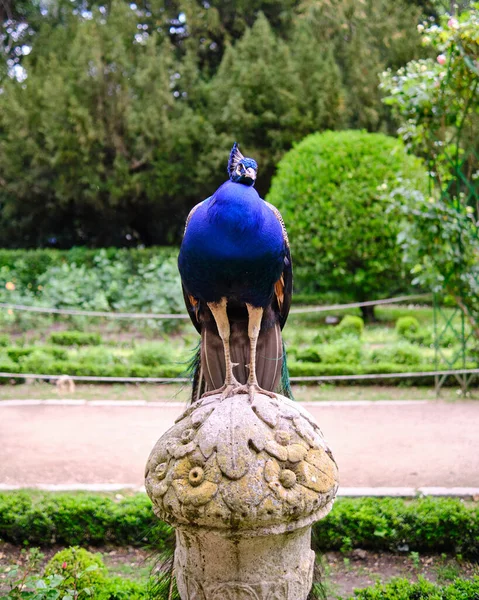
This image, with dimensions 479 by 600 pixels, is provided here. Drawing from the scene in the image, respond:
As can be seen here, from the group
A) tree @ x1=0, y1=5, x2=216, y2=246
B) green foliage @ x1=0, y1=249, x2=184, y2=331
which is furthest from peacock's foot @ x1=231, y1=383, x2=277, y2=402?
tree @ x1=0, y1=5, x2=216, y2=246

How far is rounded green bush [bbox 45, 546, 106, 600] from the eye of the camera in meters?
2.76

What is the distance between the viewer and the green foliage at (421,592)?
282cm

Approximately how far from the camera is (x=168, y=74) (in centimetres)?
1443

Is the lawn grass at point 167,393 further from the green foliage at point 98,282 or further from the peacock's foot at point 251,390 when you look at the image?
the peacock's foot at point 251,390

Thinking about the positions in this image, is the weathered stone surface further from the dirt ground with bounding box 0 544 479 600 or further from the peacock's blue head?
the dirt ground with bounding box 0 544 479 600

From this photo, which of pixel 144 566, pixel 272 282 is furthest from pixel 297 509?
pixel 144 566

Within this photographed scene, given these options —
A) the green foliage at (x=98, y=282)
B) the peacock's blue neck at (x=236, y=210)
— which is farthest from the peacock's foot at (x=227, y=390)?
the green foliage at (x=98, y=282)

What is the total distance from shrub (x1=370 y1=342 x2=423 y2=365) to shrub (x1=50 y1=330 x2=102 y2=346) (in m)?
3.96

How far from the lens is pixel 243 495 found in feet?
6.42

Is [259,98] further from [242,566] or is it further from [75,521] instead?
[242,566]

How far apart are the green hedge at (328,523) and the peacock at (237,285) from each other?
1.57 metres

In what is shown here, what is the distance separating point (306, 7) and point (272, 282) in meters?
15.3

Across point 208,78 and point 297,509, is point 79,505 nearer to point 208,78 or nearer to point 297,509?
point 297,509

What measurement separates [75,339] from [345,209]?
496cm
